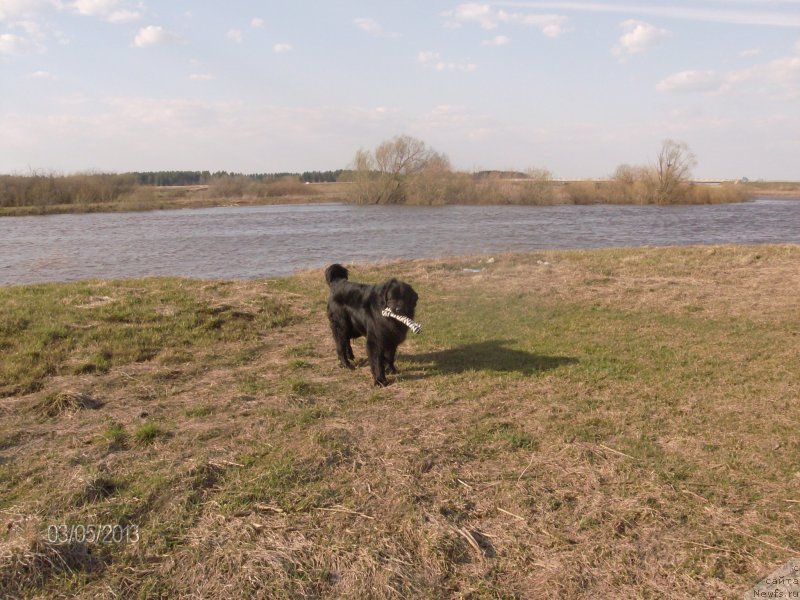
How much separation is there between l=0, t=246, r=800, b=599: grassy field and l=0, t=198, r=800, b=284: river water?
1065 cm

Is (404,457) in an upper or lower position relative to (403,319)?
lower

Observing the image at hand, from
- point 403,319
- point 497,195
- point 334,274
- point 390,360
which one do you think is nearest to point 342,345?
point 390,360

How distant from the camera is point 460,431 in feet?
16.6

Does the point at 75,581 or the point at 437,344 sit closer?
the point at 75,581

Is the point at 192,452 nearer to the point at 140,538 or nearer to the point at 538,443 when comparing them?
the point at 140,538

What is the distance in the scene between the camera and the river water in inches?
782

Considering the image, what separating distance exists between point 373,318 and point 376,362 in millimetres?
520

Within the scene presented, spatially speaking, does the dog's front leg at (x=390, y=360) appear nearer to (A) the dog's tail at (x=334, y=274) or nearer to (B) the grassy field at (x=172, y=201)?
(A) the dog's tail at (x=334, y=274)

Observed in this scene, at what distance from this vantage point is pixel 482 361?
7.11 meters

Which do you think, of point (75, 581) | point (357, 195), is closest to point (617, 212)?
point (357, 195)

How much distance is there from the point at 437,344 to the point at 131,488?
4.70m
